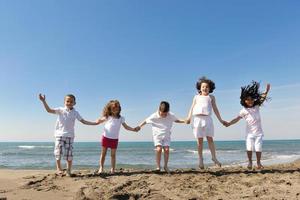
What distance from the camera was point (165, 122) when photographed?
7.72 m

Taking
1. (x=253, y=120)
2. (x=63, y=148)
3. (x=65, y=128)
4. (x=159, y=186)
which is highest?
(x=253, y=120)

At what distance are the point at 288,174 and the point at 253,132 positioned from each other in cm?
156

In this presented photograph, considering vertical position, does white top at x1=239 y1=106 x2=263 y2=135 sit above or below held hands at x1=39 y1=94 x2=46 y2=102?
below

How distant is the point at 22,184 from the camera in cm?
621

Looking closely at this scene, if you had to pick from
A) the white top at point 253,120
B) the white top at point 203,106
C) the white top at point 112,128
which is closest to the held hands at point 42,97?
the white top at point 112,128

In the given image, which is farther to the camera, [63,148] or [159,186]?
[63,148]

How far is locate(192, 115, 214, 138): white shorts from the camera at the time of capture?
7.53m

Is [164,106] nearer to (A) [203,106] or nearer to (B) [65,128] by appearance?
(A) [203,106]

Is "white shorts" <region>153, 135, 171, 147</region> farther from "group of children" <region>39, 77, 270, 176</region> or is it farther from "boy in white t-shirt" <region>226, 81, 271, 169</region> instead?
"boy in white t-shirt" <region>226, 81, 271, 169</region>

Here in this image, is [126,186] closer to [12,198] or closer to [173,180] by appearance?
[173,180]

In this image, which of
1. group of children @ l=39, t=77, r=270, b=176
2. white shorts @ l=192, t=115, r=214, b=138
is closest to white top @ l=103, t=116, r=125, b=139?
group of children @ l=39, t=77, r=270, b=176

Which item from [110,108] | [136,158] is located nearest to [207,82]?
[110,108]

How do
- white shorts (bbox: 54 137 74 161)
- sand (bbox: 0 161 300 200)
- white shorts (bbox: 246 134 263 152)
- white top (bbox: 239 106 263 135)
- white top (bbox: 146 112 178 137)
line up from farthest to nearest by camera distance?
white top (bbox: 239 106 263 135) < white shorts (bbox: 246 134 263 152) < white top (bbox: 146 112 178 137) < white shorts (bbox: 54 137 74 161) < sand (bbox: 0 161 300 200)

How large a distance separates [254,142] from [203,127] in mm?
1437
